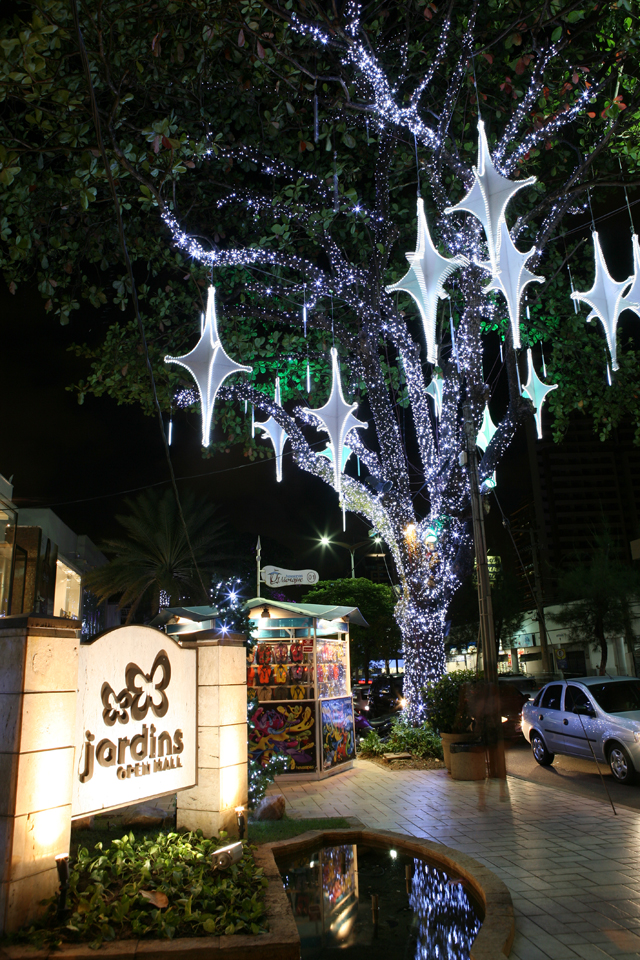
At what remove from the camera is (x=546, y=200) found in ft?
38.8

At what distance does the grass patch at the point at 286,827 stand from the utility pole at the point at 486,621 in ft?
13.6

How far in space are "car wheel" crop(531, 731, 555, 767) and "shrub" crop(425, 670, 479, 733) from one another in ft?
6.54

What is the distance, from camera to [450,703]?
11.9 metres

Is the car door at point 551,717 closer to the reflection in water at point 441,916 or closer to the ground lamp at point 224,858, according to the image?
the reflection in water at point 441,916

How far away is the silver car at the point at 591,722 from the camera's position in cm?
1025

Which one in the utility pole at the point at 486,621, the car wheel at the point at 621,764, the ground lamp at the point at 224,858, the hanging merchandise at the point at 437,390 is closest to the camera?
the ground lamp at the point at 224,858

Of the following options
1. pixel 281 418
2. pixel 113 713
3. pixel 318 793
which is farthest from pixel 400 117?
pixel 318 793

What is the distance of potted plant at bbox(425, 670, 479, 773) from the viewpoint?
11.4 metres

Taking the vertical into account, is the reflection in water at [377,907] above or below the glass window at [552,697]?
below

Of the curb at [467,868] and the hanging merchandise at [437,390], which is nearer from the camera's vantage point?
the curb at [467,868]

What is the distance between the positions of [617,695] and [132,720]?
939cm

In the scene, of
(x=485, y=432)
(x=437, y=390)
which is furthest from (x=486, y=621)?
Answer: (x=437, y=390)

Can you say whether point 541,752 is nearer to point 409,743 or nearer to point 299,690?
point 409,743

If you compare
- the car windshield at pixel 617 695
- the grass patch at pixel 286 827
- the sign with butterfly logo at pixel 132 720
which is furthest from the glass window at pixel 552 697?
the sign with butterfly logo at pixel 132 720
